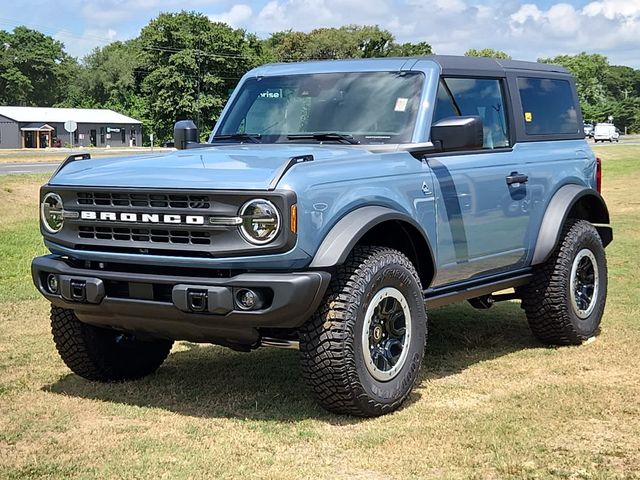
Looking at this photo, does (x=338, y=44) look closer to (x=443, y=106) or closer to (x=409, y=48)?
(x=409, y=48)

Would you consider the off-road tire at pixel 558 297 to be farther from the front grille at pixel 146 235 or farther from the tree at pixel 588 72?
the tree at pixel 588 72

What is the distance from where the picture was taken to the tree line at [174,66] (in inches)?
3054

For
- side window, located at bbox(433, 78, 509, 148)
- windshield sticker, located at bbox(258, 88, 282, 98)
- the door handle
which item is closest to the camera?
side window, located at bbox(433, 78, 509, 148)

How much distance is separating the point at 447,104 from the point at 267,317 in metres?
2.26

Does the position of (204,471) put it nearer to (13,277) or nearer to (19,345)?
(19,345)

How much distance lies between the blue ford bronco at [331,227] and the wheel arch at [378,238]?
0.01 metres

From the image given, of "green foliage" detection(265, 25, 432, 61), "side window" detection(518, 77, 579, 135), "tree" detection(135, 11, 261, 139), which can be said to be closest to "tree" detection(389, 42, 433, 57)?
"green foliage" detection(265, 25, 432, 61)

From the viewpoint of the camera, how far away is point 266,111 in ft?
21.2

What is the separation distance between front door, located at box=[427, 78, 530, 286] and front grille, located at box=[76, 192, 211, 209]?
164 centimetres

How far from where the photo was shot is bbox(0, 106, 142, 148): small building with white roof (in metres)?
80.6

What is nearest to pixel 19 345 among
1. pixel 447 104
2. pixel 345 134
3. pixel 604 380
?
pixel 345 134

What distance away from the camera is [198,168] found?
16.3 feet

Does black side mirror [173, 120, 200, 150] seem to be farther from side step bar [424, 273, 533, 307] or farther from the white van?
the white van

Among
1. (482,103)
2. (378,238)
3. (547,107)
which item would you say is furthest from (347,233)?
(547,107)
